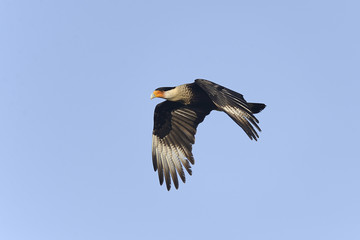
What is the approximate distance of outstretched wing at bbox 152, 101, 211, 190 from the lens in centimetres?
909

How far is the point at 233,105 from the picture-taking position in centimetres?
752

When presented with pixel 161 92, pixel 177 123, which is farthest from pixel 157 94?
pixel 177 123

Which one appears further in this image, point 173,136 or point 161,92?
point 173,136

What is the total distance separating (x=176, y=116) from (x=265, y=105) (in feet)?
5.25

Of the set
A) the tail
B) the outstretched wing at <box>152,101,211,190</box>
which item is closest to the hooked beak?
the outstretched wing at <box>152,101,211,190</box>

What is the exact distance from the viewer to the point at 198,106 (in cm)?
929

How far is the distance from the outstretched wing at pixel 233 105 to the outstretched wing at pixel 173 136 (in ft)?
4.01

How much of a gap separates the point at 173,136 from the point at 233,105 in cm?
223

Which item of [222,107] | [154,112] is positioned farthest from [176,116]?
[222,107]

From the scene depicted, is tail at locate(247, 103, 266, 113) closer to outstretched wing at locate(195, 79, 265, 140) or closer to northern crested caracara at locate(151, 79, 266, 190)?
northern crested caracara at locate(151, 79, 266, 190)

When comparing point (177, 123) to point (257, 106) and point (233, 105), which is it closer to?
point (257, 106)

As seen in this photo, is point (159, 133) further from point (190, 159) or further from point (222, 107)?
point (222, 107)

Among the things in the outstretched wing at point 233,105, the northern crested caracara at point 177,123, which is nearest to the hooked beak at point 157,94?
the northern crested caracara at point 177,123

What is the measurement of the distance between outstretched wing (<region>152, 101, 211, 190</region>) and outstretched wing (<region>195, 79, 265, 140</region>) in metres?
1.22
